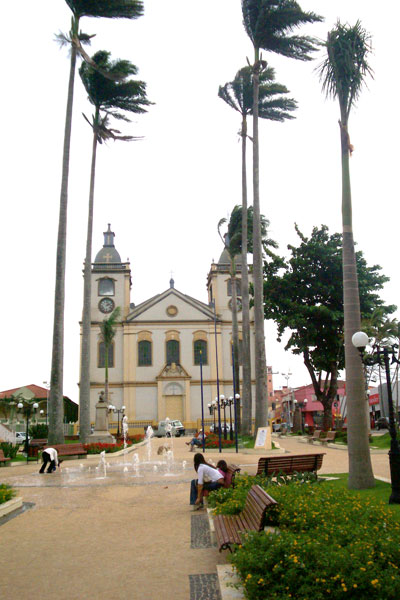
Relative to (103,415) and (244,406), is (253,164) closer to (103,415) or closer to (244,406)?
(244,406)

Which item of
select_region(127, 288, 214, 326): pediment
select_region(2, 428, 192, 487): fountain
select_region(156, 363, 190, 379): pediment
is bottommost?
select_region(2, 428, 192, 487): fountain

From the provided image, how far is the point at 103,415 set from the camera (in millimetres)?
32438

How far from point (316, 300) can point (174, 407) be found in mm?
22409

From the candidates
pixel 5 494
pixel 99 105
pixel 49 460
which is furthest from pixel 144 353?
pixel 5 494

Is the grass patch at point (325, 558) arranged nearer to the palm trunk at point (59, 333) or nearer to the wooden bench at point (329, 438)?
the palm trunk at point (59, 333)

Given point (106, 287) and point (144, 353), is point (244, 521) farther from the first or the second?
point (106, 287)

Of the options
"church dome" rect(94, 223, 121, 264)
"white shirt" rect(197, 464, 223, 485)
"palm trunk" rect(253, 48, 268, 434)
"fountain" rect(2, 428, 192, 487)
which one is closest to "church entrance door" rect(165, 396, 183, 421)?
"church dome" rect(94, 223, 121, 264)

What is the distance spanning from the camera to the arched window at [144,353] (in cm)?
5309

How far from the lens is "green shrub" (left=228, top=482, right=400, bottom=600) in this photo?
12.6 ft

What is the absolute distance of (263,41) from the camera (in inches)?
988

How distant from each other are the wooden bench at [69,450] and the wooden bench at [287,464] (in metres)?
13.3

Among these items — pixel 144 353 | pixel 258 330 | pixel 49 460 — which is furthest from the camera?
pixel 144 353

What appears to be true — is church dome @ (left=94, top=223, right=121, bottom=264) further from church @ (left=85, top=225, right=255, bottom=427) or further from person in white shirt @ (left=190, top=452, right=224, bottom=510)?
person in white shirt @ (left=190, top=452, right=224, bottom=510)

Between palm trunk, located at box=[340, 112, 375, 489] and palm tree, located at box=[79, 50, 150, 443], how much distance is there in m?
19.8
